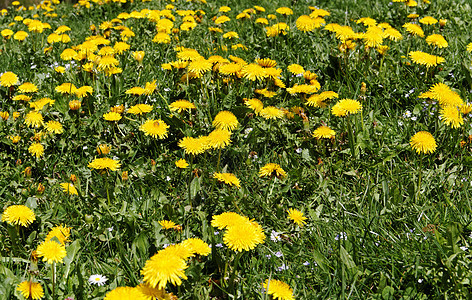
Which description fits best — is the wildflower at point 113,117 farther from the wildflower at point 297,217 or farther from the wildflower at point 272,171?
the wildflower at point 297,217

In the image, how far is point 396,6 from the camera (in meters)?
4.82

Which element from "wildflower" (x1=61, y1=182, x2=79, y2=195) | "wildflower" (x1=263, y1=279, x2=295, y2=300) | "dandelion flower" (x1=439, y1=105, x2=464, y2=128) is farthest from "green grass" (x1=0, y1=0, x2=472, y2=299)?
"dandelion flower" (x1=439, y1=105, x2=464, y2=128)

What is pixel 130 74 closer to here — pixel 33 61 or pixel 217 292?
pixel 33 61

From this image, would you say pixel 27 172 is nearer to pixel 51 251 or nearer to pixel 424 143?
pixel 51 251

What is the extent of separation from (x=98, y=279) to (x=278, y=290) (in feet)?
2.41

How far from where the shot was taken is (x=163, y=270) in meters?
1.48

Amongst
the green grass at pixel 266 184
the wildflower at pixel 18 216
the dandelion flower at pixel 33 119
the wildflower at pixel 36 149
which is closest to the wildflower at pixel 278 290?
the green grass at pixel 266 184

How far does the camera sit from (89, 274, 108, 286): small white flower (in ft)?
6.04

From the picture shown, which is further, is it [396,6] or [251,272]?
[396,6]

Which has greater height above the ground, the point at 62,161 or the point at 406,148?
the point at 406,148

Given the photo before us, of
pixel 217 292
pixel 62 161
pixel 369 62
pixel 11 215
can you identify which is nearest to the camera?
pixel 217 292

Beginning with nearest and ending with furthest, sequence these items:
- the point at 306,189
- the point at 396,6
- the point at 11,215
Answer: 1. the point at 11,215
2. the point at 306,189
3. the point at 396,6

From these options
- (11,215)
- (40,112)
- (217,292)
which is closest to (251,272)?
(217,292)

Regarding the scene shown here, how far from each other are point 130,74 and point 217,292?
7.46ft
